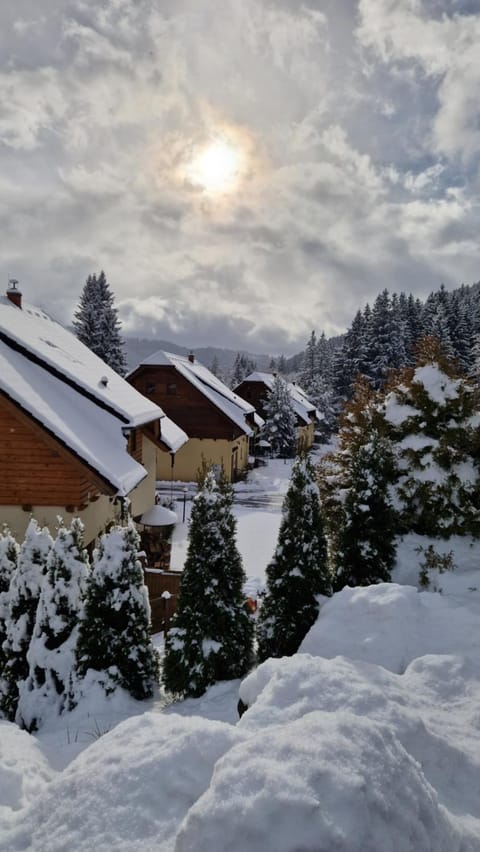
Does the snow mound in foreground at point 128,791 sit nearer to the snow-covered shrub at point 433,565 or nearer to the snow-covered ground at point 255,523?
the snow-covered shrub at point 433,565

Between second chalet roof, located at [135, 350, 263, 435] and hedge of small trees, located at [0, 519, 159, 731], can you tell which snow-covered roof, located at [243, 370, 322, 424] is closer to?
second chalet roof, located at [135, 350, 263, 435]

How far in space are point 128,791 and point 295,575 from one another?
524cm

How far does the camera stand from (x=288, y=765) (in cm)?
286

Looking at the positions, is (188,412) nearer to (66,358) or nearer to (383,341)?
(66,358)

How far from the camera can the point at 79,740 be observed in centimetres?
673

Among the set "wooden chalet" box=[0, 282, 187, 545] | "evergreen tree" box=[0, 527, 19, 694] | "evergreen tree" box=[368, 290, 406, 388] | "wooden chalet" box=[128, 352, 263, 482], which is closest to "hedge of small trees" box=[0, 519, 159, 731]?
"evergreen tree" box=[0, 527, 19, 694]

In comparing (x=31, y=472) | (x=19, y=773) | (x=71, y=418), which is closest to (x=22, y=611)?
(x=19, y=773)

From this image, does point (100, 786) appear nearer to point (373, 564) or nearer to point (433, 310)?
point (373, 564)

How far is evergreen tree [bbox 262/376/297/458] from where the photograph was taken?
51.1m

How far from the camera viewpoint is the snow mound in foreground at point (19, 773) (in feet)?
14.6

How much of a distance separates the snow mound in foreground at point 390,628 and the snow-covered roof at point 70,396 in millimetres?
5573

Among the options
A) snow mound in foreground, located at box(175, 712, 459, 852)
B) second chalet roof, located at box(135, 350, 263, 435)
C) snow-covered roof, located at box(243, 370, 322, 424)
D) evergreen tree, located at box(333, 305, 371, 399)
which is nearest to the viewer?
snow mound in foreground, located at box(175, 712, 459, 852)

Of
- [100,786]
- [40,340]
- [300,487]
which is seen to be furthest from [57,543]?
[40,340]

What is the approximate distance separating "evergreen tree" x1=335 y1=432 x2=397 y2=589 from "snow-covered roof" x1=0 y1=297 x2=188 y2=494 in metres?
5.20
